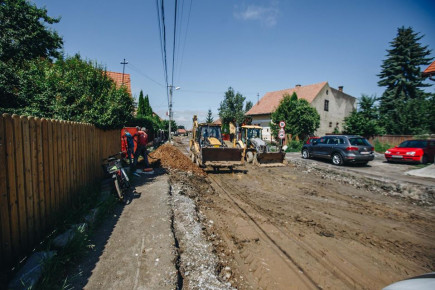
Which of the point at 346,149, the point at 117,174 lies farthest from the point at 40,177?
the point at 346,149

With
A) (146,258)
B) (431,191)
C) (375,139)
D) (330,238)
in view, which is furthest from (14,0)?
(375,139)

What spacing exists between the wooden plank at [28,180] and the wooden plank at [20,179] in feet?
0.17

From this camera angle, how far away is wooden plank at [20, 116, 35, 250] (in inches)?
124

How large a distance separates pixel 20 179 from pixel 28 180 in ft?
0.57

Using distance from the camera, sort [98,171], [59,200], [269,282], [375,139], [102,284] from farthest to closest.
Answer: [375,139]
[98,171]
[59,200]
[269,282]
[102,284]

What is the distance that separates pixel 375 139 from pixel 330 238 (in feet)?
72.8

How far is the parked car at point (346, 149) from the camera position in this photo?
1173cm

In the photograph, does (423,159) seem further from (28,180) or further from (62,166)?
(28,180)

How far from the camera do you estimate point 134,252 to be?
338 cm

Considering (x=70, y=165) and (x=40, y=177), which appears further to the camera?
(x=70, y=165)

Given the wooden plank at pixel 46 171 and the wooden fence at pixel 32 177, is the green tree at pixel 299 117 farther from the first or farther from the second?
the wooden plank at pixel 46 171

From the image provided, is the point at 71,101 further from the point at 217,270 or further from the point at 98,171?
the point at 217,270

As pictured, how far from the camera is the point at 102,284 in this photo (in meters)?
2.70

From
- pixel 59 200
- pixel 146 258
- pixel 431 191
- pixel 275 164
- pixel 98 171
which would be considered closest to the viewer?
pixel 146 258
